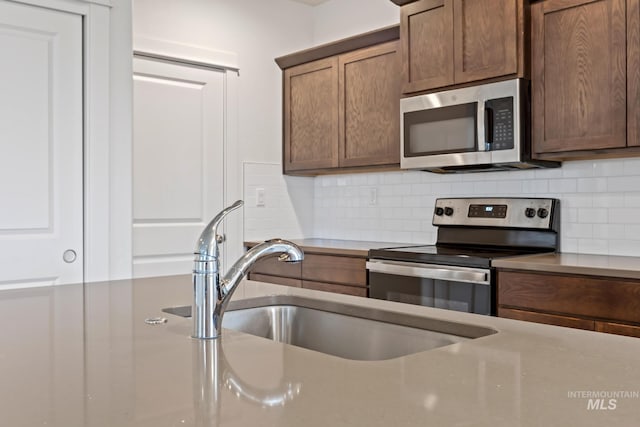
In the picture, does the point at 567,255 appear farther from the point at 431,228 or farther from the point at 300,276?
the point at 300,276

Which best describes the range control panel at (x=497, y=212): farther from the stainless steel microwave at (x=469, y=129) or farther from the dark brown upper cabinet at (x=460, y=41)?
the dark brown upper cabinet at (x=460, y=41)

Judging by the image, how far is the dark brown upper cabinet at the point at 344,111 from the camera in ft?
11.8

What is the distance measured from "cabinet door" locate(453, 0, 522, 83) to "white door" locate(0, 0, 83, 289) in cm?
183

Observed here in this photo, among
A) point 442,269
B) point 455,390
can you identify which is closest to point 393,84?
point 442,269

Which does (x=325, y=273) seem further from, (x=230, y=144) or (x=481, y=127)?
(x=481, y=127)

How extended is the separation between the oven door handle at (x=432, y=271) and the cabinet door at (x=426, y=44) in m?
0.95

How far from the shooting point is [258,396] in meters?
0.80

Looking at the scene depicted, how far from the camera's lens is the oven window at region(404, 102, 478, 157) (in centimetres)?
306

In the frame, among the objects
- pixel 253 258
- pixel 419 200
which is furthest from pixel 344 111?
pixel 253 258

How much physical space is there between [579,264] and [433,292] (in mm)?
701

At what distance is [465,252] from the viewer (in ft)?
10.1

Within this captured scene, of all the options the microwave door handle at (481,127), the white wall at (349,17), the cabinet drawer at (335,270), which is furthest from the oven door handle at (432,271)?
the white wall at (349,17)

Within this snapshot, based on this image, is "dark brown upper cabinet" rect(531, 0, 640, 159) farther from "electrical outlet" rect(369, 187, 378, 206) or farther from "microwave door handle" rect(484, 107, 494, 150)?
"electrical outlet" rect(369, 187, 378, 206)

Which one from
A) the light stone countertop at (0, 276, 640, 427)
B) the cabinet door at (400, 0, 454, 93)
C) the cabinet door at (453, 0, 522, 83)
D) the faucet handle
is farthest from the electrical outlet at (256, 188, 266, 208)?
the faucet handle
